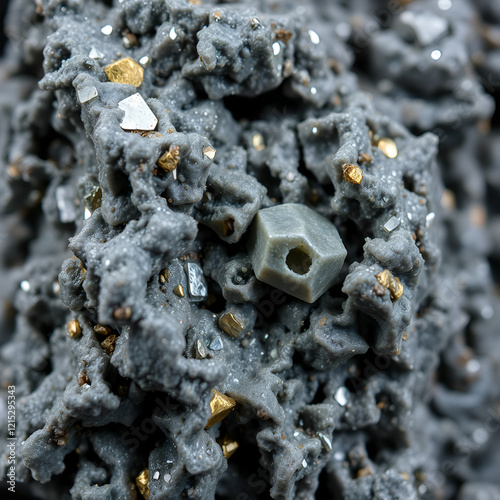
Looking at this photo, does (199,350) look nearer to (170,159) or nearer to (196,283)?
(196,283)

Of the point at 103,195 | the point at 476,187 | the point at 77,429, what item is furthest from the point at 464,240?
the point at 77,429

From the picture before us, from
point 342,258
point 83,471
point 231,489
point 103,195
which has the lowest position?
point 231,489

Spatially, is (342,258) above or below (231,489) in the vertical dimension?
above

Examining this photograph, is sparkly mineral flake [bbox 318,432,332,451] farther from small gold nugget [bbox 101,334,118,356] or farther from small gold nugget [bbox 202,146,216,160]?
small gold nugget [bbox 202,146,216,160]

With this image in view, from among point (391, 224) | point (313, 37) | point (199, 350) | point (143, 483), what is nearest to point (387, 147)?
point (391, 224)

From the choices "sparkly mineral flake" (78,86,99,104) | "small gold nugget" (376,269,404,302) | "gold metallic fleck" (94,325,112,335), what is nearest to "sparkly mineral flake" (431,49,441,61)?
"small gold nugget" (376,269,404,302)

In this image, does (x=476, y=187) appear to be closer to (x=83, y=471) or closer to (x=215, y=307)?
(x=215, y=307)

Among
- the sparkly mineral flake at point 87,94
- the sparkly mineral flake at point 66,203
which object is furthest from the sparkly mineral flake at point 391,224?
the sparkly mineral flake at point 66,203
